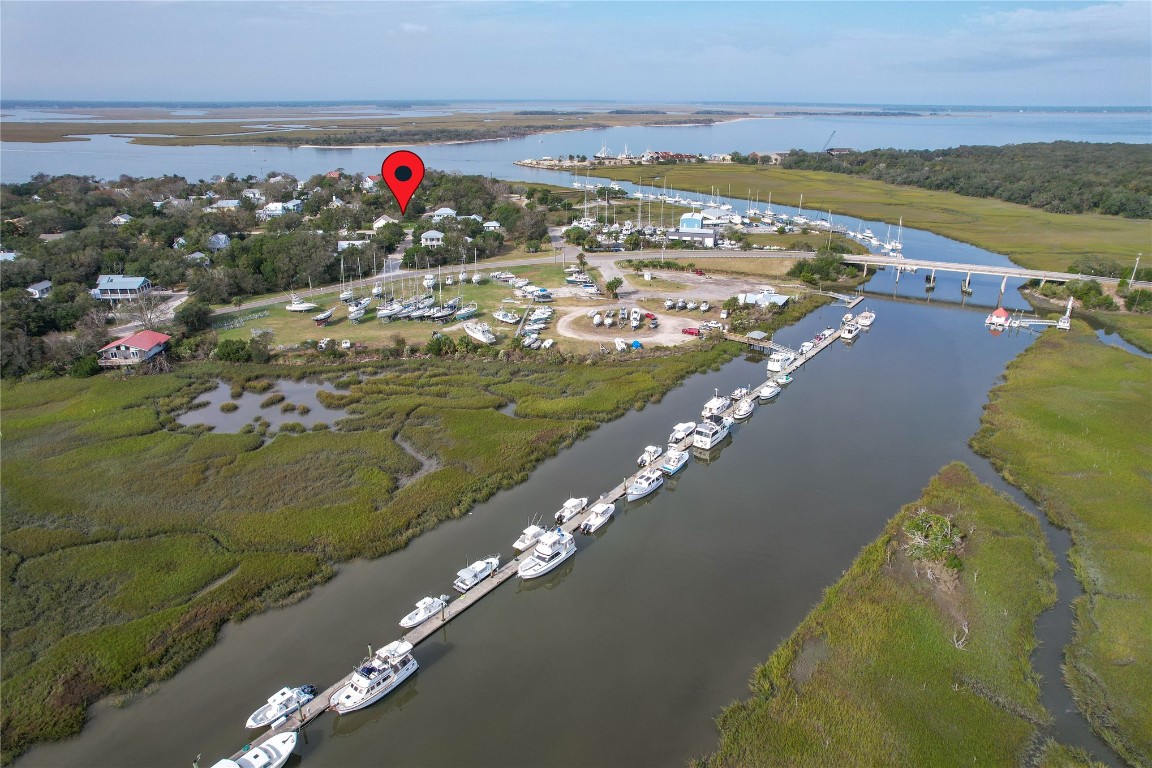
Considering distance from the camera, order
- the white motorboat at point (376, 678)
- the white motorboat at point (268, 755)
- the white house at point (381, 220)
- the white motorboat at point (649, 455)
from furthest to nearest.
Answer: the white house at point (381, 220) → the white motorboat at point (649, 455) → the white motorboat at point (376, 678) → the white motorboat at point (268, 755)

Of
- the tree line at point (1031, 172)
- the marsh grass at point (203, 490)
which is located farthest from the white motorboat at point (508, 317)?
the tree line at point (1031, 172)

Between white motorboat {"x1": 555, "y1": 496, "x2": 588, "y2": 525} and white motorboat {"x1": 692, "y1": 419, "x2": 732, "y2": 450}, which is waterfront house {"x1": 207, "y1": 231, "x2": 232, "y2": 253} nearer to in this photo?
white motorboat {"x1": 555, "y1": 496, "x2": 588, "y2": 525}

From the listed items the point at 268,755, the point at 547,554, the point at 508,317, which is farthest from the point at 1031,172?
the point at 268,755

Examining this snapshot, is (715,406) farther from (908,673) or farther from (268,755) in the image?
(268,755)

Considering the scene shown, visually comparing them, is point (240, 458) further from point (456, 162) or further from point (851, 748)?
point (456, 162)

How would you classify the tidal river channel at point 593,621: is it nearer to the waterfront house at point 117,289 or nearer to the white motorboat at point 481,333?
the white motorboat at point 481,333

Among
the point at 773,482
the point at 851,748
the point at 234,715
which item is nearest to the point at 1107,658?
the point at 851,748
